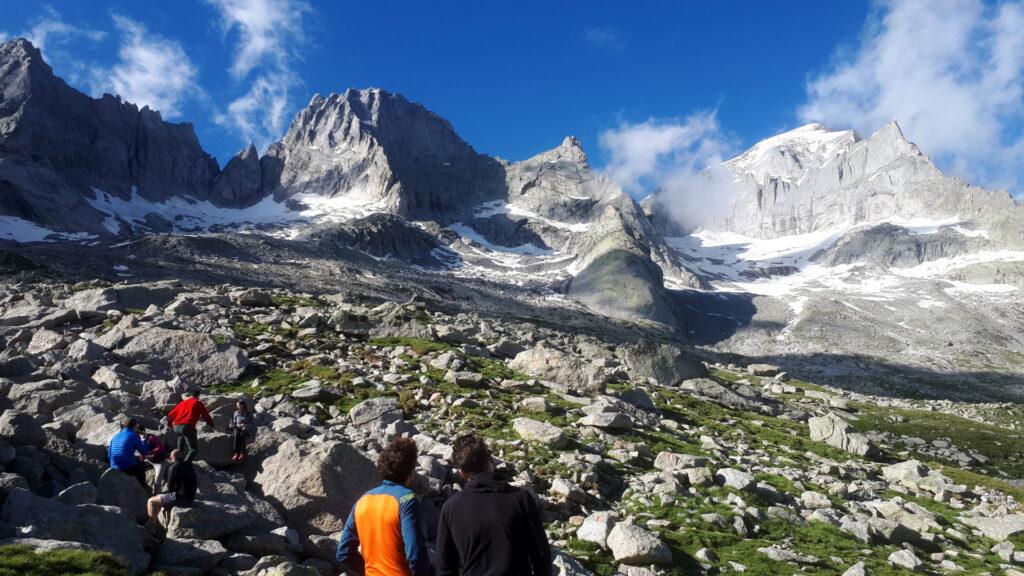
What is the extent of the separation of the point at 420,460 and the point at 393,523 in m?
7.29

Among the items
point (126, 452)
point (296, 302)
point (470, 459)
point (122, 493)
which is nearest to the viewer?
point (470, 459)

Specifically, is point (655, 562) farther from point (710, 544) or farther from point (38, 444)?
point (38, 444)

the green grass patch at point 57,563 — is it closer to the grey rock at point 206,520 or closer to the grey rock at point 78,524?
the grey rock at point 78,524

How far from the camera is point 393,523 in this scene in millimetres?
7828

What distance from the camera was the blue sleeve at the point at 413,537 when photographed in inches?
300

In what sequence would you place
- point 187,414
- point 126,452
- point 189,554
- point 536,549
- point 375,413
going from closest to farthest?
point 536,549, point 189,554, point 126,452, point 187,414, point 375,413

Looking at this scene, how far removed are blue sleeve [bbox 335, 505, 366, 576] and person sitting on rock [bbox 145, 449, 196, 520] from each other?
3837 millimetres

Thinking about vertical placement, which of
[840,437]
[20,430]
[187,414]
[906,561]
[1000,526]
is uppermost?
[20,430]

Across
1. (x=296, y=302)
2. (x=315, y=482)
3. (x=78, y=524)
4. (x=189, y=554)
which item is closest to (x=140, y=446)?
(x=78, y=524)

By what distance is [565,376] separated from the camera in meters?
34.7

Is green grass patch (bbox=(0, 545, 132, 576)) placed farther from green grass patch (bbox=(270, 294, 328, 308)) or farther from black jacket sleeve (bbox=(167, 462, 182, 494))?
green grass patch (bbox=(270, 294, 328, 308))

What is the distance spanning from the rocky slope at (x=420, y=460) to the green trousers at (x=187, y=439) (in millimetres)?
446

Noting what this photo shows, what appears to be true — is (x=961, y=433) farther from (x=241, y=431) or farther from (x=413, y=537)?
(x=413, y=537)

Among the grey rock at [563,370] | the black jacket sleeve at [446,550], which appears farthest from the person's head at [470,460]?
the grey rock at [563,370]
